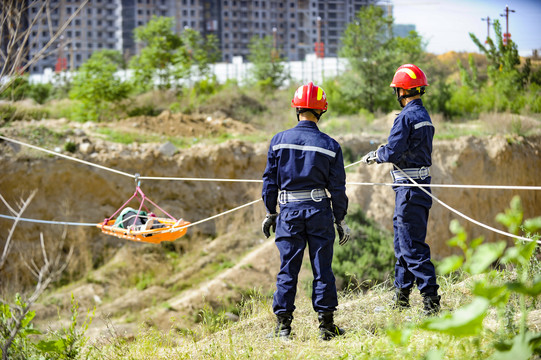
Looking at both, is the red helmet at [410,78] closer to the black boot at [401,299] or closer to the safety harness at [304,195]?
the safety harness at [304,195]

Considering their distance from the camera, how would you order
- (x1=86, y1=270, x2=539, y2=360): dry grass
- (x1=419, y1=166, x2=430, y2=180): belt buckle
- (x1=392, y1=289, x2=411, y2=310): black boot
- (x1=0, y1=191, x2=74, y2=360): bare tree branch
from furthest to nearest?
(x1=392, y1=289, x2=411, y2=310): black boot → (x1=419, y1=166, x2=430, y2=180): belt buckle → (x1=86, y1=270, x2=539, y2=360): dry grass → (x1=0, y1=191, x2=74, y2=360): bare tree branch

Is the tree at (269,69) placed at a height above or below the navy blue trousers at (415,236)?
above

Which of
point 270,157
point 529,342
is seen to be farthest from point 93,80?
point 529,342

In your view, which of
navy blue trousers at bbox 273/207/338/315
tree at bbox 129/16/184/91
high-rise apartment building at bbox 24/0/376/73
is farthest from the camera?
high-rise apartment building at bbox 24/0/376/73

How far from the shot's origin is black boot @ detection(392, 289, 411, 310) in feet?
17.6

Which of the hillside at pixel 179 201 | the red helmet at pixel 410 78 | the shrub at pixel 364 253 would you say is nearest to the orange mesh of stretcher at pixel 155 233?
the red helmet at pixel 410 78

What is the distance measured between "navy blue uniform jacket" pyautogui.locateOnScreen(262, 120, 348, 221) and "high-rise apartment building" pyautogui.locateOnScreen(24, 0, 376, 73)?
6303cm

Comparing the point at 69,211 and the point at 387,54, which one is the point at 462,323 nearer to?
the point at 69,211

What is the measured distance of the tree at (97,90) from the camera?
19.0 metres

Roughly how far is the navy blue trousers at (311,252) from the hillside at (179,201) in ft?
24.6

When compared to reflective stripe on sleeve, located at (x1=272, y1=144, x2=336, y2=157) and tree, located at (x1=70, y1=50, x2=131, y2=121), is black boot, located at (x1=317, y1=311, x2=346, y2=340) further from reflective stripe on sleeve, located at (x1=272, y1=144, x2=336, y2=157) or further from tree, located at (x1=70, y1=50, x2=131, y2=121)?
tree, located at (x1=70, y1=50, x2=131, y2=121)

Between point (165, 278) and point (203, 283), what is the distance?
3.75 ft

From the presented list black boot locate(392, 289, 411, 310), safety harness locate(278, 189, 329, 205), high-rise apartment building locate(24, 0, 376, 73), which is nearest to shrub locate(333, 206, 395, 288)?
black boot locate(392, 289, 411, 310)

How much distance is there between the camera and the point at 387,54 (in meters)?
21.6
